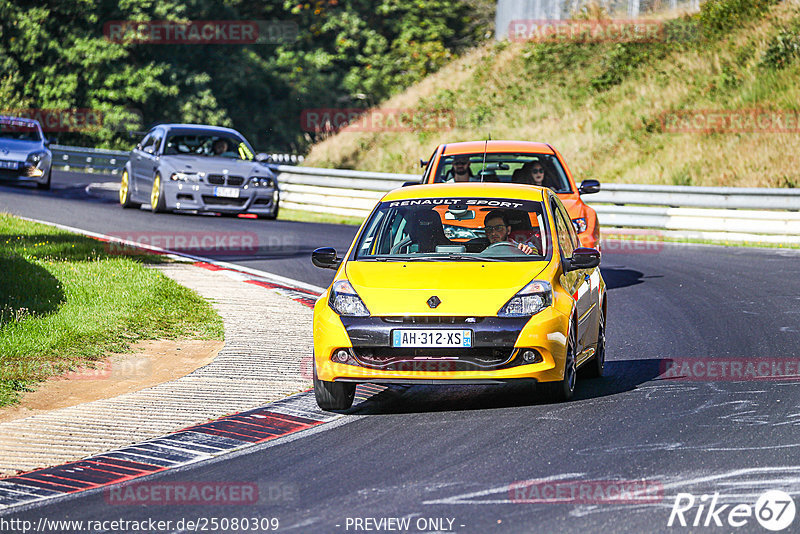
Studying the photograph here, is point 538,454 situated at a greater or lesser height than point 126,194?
lesser

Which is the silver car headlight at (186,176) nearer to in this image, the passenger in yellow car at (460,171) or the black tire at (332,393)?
the passenger in yellow car at (460,171)

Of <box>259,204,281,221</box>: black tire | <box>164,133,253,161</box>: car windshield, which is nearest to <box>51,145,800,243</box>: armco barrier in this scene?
<box>259,204,281,221</box>: black tire

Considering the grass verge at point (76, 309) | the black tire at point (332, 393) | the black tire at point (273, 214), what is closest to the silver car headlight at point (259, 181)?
the black tire at point (273, 214)

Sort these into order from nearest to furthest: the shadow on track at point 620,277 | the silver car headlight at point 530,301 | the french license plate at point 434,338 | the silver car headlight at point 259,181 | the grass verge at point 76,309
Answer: the french license plate at point 434,338 < the silver car headlight at point 530,301 < the grass verge at point 76,309 < the shadow on track at point 620,277 < the silver car headlight at point 259,181

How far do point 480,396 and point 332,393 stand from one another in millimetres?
1172

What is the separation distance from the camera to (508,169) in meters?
15.1

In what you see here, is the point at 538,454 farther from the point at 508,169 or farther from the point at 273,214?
the point at 273,214

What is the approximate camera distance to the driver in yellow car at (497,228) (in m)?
9.66

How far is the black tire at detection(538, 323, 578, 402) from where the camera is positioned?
28.8 ft

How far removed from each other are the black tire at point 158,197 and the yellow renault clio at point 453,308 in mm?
14165

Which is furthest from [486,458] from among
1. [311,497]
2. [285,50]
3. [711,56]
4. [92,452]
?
[285,50]

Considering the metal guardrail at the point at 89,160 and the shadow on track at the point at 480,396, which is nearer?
the shadow on track at the point at 480,396

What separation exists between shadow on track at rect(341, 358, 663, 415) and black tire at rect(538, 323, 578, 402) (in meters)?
0.07

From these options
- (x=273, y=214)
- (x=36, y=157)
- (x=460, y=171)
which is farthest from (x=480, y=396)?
(x=36, y=157)
